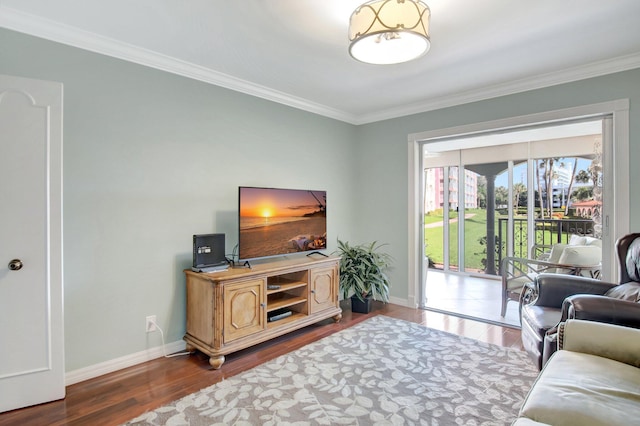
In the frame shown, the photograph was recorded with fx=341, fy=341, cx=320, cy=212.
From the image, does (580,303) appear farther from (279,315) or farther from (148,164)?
(148,164)

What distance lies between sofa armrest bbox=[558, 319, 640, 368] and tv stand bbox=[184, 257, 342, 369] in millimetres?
2057

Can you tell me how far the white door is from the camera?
6.54 feet

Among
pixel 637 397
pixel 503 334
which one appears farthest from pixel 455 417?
pixel 503 334

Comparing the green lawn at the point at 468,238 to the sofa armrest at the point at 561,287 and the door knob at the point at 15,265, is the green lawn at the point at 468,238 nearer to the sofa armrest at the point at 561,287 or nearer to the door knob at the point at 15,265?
the sofa armrest at the point at 561,287

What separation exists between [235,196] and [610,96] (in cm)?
337

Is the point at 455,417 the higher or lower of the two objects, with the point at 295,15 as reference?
lower

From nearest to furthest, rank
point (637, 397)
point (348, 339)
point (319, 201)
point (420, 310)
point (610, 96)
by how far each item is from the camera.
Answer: point (637, 397), point (610, 96), point (348, 339), point (319, 201), point (420, 310)

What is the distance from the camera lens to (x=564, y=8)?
2066 millimetres

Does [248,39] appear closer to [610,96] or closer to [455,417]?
[455,417]

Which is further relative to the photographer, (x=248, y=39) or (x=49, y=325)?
(x=248, y=39)

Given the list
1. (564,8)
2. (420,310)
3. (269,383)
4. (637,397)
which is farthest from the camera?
(420,310)

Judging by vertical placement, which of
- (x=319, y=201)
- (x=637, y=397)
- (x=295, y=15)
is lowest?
(x=637, y=397)

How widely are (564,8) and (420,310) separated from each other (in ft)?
10.1

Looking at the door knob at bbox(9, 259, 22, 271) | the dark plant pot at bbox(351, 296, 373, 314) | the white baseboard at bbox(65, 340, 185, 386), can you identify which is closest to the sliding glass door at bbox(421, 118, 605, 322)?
the dark plant pot at bbox(351, 296, 373, 314)
